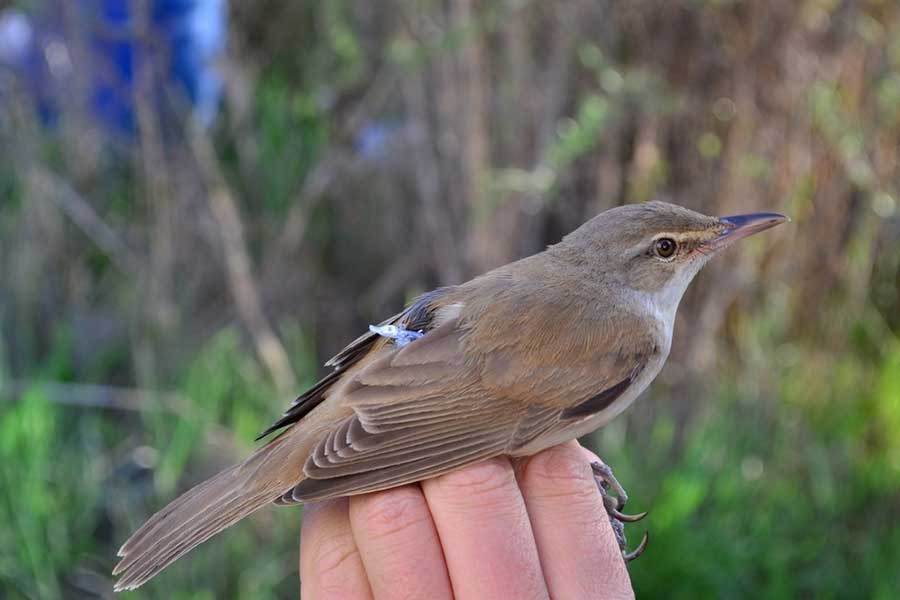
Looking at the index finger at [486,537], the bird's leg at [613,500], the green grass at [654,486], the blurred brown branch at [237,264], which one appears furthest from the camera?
the blurred brown branch at [237,264]

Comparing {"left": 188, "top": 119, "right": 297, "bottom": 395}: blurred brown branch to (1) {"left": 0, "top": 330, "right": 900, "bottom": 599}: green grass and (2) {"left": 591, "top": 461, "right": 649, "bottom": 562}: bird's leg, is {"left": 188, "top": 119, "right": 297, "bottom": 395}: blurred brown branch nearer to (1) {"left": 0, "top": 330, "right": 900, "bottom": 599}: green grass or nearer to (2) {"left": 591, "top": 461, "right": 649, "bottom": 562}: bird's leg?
(1) {"left": 0, "top": 330, "right": 900, "bottom": 599}: green grass

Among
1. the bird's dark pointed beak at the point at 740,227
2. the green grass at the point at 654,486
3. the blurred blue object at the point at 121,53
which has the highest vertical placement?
the blurred blue object at the point at 121,53

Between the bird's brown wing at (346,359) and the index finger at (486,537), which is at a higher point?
the bird's brown wing at (346,359)

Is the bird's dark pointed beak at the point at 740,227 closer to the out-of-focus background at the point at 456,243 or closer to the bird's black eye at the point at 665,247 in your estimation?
the bird's black eye at the point at 665,247

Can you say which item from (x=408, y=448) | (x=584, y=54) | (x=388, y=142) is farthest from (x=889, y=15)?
(x=408, y=448)

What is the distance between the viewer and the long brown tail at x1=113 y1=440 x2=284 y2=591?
2.38 metres

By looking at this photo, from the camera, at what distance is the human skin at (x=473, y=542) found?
2.13 metres

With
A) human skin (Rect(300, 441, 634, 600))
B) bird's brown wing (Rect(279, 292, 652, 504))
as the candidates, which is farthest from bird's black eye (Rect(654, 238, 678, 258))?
human skin (Rect(300, 441, 634, 600))

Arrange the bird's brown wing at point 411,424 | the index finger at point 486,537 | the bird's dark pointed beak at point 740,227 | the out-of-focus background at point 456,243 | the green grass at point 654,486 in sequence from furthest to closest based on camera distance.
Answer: the out-of-focus background at point 456,243 → the green grass at point 654,486 → the bird's dark pointed beak at point 740,227 → the bird's brown wing at point 411,424 → the index finger at point 486,537

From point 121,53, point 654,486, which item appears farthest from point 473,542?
point 121,53

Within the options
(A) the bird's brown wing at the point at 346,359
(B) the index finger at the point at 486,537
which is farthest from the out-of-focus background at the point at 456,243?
(B) the index finger at the point at 486,537

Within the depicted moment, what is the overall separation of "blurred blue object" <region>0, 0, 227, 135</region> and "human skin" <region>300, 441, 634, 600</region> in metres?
3.22

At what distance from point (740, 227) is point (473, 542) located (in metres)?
1.18

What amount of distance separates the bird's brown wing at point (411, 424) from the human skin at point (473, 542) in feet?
0.18
